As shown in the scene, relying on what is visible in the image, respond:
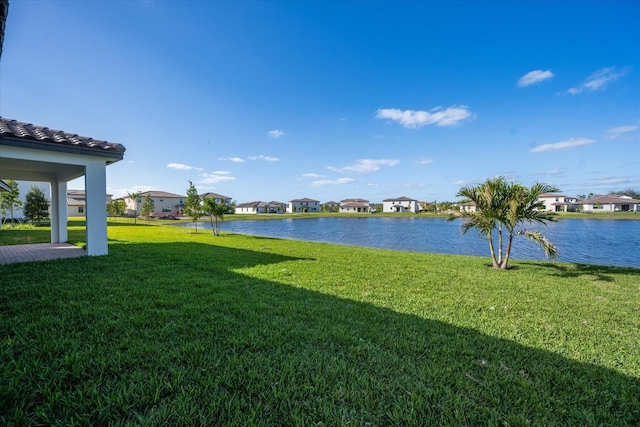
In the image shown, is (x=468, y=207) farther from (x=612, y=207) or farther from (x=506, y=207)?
(x=612, y=207)

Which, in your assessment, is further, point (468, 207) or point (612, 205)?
point (612, 205)

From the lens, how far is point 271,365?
2.68 m

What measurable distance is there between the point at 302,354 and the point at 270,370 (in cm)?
42

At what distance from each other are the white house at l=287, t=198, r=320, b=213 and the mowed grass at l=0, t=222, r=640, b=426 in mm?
86762

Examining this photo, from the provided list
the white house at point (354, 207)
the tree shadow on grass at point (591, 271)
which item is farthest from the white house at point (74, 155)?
the white house at point (354, 207)

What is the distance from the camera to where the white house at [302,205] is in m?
92.3

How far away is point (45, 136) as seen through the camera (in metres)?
6.52

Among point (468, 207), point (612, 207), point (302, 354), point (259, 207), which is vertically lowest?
point (302, 354)

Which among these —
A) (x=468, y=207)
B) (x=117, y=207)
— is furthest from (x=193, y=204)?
(x=117, y=207)

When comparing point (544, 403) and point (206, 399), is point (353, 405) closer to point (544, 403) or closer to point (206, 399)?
point (206, 399)

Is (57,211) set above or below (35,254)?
above

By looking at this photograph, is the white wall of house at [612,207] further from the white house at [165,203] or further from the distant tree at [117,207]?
the distant tree at [117,207]

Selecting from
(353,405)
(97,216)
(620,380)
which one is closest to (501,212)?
(620,380)

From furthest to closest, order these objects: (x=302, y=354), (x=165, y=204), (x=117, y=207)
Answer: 1. (x=165, y=204)
2. (x=117, y=207)
3. (x=302, y=354)
